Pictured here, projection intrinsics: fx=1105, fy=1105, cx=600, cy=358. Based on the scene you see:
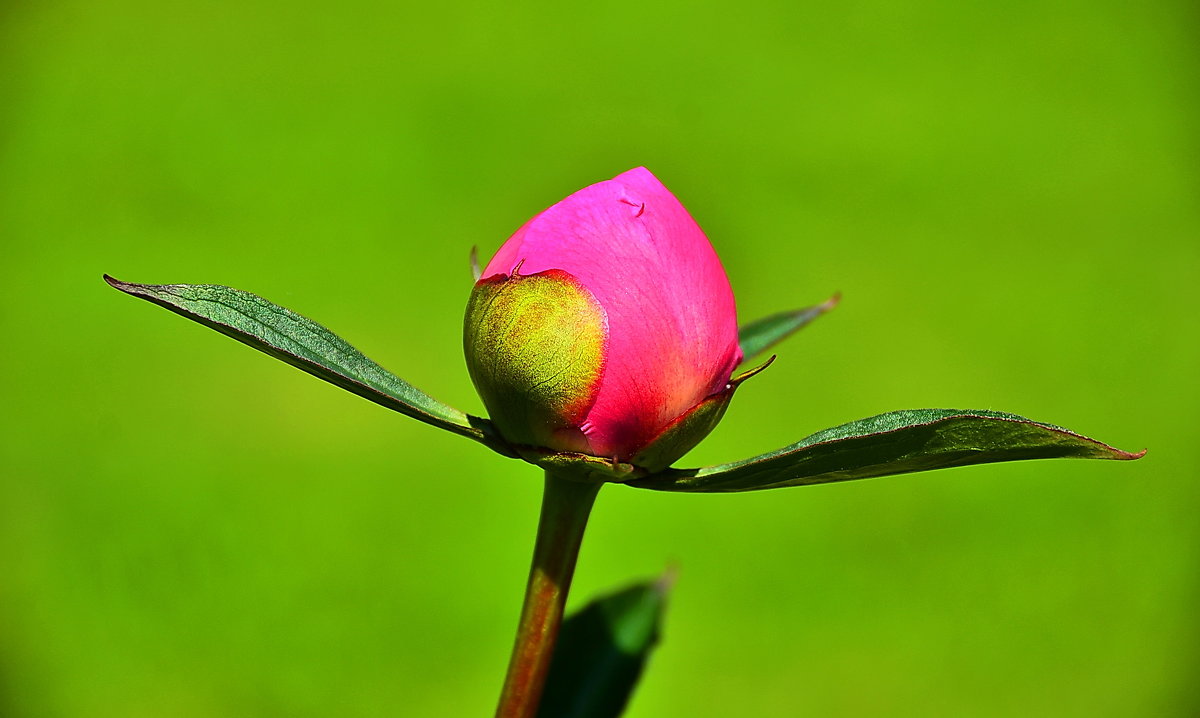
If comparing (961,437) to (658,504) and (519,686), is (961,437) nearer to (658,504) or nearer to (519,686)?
(519,686)

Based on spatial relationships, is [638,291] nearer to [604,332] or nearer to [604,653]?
[604,332]

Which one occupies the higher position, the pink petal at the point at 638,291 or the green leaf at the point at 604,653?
the pink petal at the point at 638,291

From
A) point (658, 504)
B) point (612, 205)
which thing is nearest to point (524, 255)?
point (612, 205)

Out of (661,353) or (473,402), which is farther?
(473,402)

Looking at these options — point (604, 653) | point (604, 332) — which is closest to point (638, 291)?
point (604, 332)
